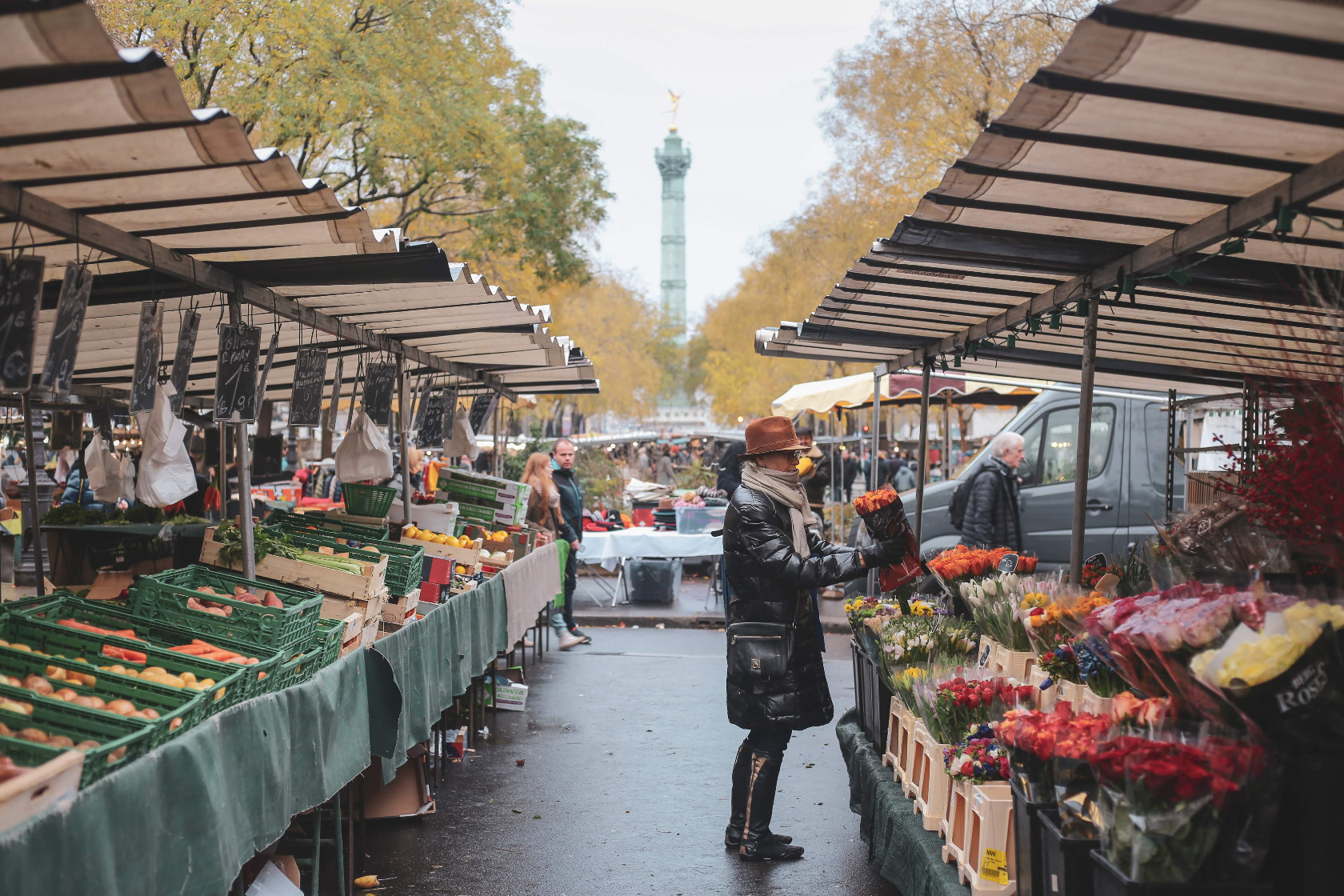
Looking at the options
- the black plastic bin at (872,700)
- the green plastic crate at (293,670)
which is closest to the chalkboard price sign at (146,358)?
the green plastic crate at (293,670)

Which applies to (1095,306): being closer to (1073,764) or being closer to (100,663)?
(1073,764)

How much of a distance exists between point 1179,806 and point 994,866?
1.34m

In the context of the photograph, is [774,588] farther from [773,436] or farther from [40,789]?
[40,789]

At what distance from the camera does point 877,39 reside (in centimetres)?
2264

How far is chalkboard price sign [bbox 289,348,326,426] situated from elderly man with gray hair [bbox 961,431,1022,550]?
568cm

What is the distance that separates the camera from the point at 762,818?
18.9ft

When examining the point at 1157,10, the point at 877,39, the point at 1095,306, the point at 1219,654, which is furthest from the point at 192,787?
the point at 877,39

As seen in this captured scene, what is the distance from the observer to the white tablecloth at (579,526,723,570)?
14.6 meters

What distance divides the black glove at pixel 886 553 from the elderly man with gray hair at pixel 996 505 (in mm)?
4953

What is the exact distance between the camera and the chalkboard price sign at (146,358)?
5.30 metres

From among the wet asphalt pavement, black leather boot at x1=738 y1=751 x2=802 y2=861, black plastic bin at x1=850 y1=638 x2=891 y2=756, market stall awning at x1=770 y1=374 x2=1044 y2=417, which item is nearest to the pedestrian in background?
the wet asphalt pavement

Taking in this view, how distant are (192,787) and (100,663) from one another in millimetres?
1012

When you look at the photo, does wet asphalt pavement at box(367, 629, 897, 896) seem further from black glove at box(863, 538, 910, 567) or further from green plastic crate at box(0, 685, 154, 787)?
green plastic crate at box(0, 685, 154, 787)

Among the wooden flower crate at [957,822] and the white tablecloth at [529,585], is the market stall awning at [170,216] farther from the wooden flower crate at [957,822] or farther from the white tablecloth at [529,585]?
the wooden flower crate at [957,822]
